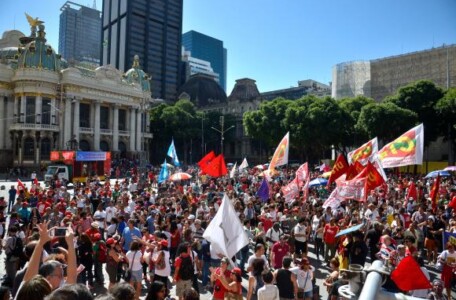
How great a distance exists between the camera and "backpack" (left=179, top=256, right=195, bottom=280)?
7664mm

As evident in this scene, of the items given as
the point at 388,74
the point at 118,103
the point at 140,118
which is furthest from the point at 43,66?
the point at 388,74

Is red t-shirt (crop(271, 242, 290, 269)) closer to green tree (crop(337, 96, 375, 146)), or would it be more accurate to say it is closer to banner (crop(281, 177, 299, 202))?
banner (crop(281, 177, 299, 202))

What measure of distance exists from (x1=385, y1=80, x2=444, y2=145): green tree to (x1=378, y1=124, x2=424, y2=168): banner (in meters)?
34.9

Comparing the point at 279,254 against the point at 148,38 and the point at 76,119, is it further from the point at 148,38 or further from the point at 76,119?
the point at 148,38

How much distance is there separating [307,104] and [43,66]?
3700 centimetres

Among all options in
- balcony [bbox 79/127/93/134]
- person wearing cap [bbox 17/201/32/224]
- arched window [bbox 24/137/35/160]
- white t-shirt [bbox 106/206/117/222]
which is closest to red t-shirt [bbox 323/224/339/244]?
→ white t-shirt [bbox 106/206/117/222]

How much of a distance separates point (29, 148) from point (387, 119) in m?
45.5

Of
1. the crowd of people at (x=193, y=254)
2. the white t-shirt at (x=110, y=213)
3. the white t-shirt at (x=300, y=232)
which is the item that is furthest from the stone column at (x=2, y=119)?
the white t-shirt at (x=300, y=232)

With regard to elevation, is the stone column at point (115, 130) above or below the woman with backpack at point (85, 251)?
above

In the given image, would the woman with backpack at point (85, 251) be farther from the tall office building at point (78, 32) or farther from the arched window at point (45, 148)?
the tall office building at point (78, 32)

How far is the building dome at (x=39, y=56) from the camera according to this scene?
5381cm

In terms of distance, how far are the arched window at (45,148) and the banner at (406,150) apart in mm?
49117

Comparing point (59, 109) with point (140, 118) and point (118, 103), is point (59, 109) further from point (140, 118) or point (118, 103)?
point (140, 118)

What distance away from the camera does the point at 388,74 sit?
5994 centimetres
